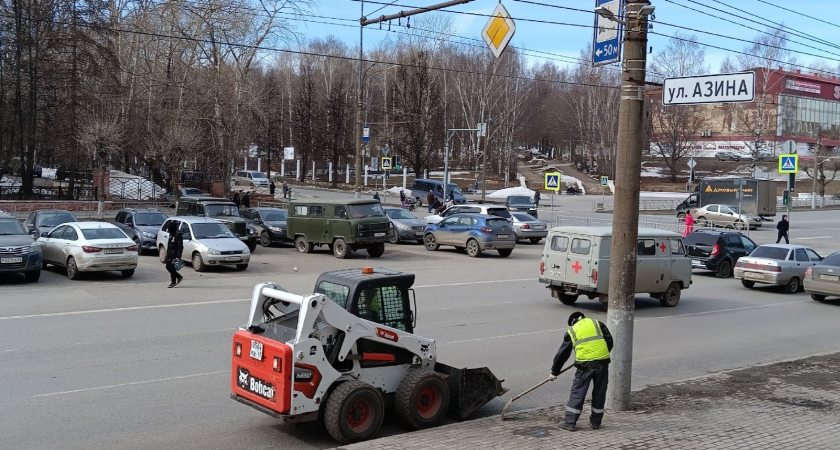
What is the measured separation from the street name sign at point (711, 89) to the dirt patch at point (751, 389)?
12.0 feet

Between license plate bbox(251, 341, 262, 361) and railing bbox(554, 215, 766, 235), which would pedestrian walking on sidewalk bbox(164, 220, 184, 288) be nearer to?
license plate bbox(251, 341, 262, 361)

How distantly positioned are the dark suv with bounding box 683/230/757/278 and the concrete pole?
17855 millimetres

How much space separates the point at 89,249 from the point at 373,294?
14.3 meters

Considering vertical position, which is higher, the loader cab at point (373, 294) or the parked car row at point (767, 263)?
the loader cab at point (373, 294)

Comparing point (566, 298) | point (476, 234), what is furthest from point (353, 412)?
point (476, 234)

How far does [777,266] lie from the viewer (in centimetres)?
2216

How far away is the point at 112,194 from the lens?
45250 mm

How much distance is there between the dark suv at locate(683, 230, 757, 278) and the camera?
2575cm

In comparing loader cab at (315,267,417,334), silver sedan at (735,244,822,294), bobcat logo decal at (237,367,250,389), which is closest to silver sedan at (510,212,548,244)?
silver sedan at (735,244,822,294)

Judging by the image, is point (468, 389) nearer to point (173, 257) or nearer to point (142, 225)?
point (173, 257)

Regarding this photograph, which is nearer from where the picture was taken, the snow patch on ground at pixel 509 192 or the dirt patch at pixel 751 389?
the dirt patch at pixel 751 389

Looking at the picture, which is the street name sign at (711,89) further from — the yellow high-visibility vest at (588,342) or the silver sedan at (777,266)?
the silver sedan at (777,266)

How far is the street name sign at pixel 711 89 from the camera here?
934cm

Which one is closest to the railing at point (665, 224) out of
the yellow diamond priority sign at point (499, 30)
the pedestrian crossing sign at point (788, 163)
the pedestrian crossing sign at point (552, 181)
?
the pedestrian crossing sign at point (552, 181)
